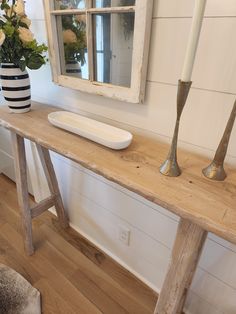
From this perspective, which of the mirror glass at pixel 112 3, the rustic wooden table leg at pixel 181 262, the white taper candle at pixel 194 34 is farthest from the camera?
the mirror glass at pixel 112 3

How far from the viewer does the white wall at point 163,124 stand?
61 cm

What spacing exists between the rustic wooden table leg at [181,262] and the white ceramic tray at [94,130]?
12.2 inches

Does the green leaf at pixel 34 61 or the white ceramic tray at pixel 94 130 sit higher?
the green leaf at pixel 34 61

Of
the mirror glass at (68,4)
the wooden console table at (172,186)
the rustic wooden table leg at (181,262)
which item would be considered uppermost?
the mirror glass at (68,4)

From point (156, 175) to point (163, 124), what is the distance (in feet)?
0.83

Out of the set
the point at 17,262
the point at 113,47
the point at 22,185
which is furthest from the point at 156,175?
the point at 17,262

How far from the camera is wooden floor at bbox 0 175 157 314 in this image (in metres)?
1.09

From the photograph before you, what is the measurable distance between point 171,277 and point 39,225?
111 centimetres

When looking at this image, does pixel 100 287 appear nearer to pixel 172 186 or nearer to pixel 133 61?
pixel 172 186

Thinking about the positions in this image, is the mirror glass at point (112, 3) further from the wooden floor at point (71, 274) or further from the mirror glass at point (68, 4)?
the wooden floor at point (71, 274)

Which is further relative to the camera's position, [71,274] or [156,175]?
[71,274]

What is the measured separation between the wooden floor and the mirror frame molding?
964mm

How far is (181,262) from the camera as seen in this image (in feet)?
2.00

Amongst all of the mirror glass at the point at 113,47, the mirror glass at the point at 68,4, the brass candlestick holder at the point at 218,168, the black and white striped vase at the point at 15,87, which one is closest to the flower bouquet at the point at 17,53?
the black and white striped vase at the point at 15,87
